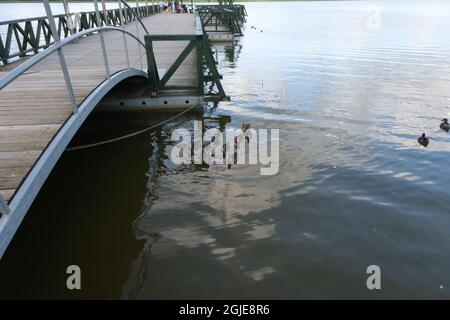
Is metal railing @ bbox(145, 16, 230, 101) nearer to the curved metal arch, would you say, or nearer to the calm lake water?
the calm lake water

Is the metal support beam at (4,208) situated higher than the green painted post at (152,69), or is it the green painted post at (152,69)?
the green painted post at (152,69)

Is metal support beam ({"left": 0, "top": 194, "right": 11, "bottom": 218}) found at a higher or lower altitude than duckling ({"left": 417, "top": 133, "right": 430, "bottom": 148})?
higher

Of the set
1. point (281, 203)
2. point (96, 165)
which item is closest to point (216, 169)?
point (281, 203)

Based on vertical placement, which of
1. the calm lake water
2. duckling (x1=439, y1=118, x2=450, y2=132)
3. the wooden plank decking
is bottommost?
the calm lake water

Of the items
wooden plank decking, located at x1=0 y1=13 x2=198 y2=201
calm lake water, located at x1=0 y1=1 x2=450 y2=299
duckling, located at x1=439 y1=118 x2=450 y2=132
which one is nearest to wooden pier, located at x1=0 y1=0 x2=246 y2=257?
wooden plank decking, located at x1=0 y1=13 x2=198 y2=201

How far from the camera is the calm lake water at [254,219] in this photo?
187 inches

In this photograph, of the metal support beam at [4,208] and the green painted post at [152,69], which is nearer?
the metal support beam at [4,208]

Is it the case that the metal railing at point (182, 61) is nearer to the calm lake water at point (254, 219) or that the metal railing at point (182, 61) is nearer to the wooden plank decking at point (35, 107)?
the wooden plank decking at point (35, 107)

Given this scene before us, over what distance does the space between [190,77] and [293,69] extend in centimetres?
787

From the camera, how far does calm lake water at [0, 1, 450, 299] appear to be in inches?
187

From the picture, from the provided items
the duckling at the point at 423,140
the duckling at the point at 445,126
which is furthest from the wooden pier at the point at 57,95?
the duckling at the point at 445,126

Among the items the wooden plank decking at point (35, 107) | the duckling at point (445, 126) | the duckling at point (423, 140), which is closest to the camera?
the wooden plank decking at point (35, 107)

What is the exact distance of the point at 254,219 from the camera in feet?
19.7
